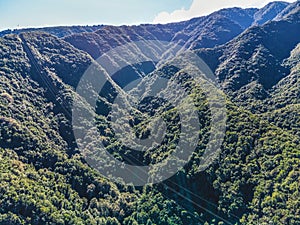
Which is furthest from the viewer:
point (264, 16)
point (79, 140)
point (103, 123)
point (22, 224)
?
point (264, 16)

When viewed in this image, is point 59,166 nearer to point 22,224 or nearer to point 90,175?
point 90,175

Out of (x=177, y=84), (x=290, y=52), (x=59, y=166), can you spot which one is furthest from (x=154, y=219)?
(x=290, y=52)

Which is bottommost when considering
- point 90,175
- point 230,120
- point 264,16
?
point 90,175

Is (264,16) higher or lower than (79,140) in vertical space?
higher

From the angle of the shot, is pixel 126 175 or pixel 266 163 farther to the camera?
pixel 126 175

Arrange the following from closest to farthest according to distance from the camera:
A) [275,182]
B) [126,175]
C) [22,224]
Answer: [22,224], [275,182], [126,175]

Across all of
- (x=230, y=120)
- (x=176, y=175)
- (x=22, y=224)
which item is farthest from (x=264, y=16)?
(x=22, y=224)
